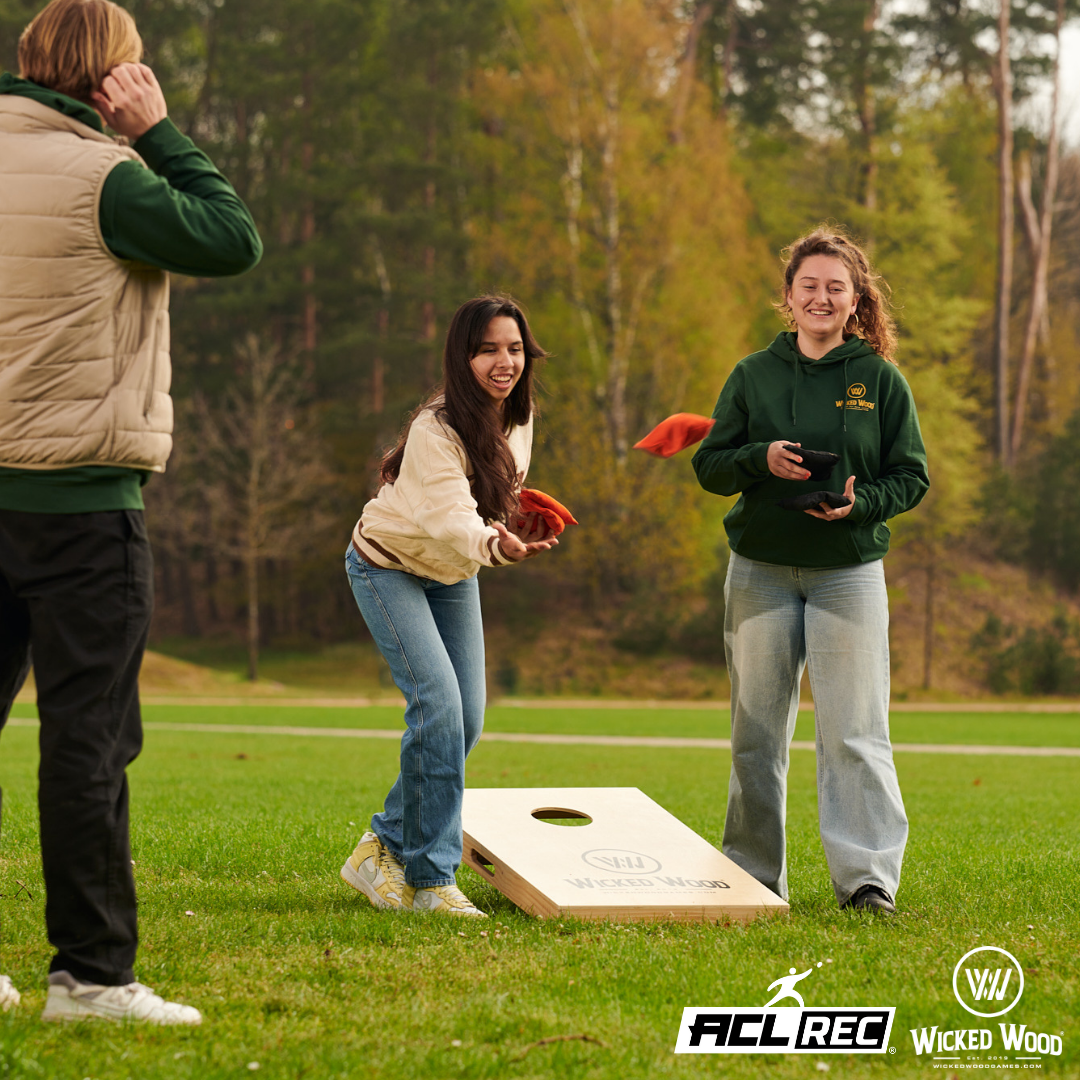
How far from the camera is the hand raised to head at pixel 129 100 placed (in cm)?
310

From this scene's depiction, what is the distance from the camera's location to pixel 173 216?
2986 millimetres

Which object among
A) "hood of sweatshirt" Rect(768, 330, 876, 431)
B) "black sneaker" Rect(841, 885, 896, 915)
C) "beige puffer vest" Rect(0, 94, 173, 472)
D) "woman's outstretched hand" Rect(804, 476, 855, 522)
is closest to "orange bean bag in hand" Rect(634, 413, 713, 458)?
"hood of sweatshirt" Rect(768, 330, 876, 431)

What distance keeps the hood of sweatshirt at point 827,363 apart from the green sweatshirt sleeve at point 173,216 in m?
2.43

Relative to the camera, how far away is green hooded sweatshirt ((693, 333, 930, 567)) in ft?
15.1

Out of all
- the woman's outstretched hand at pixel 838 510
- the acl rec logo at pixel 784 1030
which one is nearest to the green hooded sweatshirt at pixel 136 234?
the acl rec logo at pixel 784 1030

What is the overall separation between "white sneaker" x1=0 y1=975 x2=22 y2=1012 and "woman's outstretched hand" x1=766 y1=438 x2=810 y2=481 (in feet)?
9.84

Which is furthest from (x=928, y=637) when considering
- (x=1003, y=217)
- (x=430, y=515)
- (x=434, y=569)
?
(x=430, y=515)

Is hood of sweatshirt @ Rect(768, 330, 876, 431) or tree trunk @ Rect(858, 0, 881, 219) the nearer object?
hood of sweatshirt @ Rect(768, 330, 876, 431)

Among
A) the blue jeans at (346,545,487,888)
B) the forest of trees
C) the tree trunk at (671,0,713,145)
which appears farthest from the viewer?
the tree trunk at (671,0,713,145)

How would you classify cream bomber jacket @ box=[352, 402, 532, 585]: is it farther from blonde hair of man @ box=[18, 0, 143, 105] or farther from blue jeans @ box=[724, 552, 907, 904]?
blonde hair of man @ box=[18, 0, 143, 105]

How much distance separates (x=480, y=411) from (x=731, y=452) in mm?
1008

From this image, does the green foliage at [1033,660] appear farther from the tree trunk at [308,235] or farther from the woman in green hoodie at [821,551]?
the woman in green hoodie at [821,551]

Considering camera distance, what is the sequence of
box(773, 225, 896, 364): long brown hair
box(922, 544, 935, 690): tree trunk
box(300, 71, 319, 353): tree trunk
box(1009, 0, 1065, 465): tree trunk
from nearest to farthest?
box(773, 225, 896, 364): long brown hair → box(922, 544, 935, 690): tree trunk → box(300, 71, 319, 353): tree trunk → box(1009, 0, 1065, 465): tree trunk

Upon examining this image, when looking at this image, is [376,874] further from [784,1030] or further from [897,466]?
[897,466]
